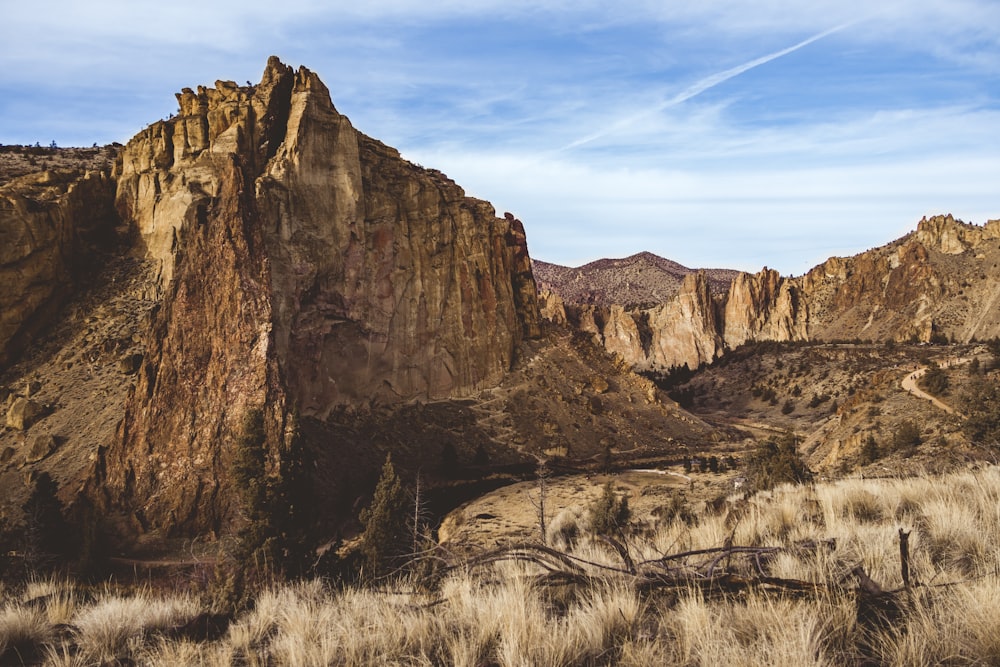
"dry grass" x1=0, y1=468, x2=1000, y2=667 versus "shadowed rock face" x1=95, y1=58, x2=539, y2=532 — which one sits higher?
"shadowed rock face" x1=95, y1=58, x2=539, y2=532

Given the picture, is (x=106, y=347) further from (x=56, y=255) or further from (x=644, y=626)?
(x=644, y=626)

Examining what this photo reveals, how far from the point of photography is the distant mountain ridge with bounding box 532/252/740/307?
164125 mm

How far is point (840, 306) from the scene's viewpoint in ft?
384

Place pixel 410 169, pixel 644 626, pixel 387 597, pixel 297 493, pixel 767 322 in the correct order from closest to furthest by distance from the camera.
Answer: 1. pixel 644 626
2. pixel 387 597
3. pixel 297 493
4. pixel 410 169
5. pixel 767 322

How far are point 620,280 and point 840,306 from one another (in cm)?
6506

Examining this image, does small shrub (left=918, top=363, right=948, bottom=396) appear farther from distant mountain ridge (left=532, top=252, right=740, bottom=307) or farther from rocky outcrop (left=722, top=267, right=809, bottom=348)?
distant mountain ridge (left=532, top=252, right=740, bottom=307)

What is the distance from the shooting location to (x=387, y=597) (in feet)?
14.9

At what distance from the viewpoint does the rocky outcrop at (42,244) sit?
3381 cm

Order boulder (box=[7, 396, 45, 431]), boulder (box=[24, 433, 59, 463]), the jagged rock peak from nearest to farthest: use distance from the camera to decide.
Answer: boulder (box=[24, 433, 59, 463]), boulder (box=[7, 396, 45, 431]), the jagged rock peak

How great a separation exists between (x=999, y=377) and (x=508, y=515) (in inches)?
947

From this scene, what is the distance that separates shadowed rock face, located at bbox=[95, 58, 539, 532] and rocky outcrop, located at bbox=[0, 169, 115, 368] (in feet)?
8.11

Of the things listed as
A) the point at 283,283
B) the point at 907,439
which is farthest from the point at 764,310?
the point at 907,439

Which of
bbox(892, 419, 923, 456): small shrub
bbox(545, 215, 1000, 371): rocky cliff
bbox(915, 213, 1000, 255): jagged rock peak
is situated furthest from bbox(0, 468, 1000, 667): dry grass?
bbox(915, 213, 1000, 255): jagged rock peak

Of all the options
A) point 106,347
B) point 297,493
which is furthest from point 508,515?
point 106,347
